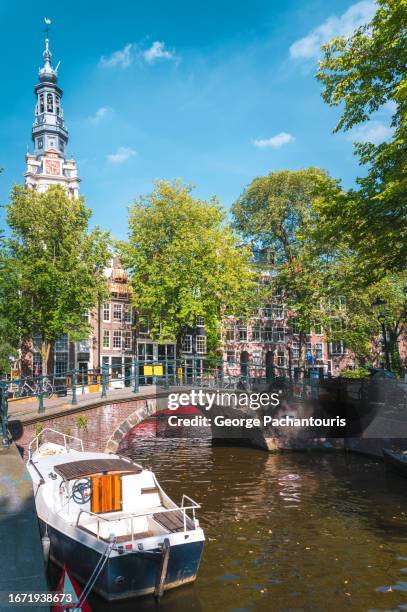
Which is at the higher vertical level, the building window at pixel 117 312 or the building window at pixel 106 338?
the building window at pixel 117 312

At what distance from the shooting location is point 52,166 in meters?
51.7

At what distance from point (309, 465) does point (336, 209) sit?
10.5 meters

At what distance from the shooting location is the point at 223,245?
118 ft

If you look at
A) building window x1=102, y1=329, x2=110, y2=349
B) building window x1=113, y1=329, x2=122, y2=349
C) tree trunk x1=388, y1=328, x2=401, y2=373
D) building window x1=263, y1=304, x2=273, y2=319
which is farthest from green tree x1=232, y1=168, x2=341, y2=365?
building window x1=102, y1=329, x2=110, y2=349

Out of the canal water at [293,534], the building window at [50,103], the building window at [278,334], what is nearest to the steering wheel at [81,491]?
the canal water at [293,534]

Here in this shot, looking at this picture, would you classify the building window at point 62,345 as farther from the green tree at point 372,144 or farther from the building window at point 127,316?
the green tree at point 372,144

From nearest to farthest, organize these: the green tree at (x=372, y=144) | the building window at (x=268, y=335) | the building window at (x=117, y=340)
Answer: the green tree at (x=372, y=144), the building window at (x=117, y=340), the building window at (x=268, y=335)

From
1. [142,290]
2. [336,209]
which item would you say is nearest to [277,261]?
[142,290]

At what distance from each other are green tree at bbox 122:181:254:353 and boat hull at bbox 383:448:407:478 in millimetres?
17975

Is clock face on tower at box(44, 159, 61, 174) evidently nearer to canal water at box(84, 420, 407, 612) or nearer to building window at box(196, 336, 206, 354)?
building window at box(196, 336, 206, 354)

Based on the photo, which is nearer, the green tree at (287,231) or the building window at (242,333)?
the green tree at (287,231)

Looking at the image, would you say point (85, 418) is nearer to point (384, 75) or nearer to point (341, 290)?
point (341, 290)

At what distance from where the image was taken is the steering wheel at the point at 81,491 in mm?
9828

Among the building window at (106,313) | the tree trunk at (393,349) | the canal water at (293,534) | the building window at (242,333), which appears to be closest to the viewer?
the canal water at (293,534)
